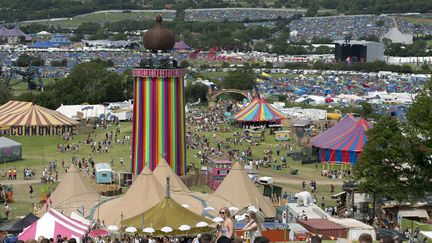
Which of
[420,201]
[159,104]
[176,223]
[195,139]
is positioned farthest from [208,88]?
[176,223]

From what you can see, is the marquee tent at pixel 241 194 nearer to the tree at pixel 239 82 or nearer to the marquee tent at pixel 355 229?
the marquee tent at pixel 355 229

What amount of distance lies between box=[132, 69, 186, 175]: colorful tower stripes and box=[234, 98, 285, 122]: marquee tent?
75.7 feet

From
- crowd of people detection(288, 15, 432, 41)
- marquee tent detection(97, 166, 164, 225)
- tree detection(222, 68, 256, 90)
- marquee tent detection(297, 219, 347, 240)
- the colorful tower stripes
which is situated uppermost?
crowd of people detection(288, 15, 432, 41)

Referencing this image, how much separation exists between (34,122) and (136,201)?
26.1 m

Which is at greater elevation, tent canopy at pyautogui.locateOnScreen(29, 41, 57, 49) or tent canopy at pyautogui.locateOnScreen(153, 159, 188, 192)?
tent canopy at pyautogui.locateOnScreen(29, 41, 57, 49)

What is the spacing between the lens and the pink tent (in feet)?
73.4

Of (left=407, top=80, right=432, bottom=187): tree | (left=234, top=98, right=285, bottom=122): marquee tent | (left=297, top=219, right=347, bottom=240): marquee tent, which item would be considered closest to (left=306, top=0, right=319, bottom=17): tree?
(left=234, top=98, right=285, bottom=122): marquee tent

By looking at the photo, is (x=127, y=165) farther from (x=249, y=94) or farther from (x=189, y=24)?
(x=189, y=24)

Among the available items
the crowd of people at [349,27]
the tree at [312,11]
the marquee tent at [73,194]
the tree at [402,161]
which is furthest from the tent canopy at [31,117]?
the tree at [312,11]

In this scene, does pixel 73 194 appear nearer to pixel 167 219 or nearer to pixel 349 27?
pixel 167 219

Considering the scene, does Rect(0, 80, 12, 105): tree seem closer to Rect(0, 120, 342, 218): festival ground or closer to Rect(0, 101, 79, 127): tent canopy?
Rect(0, 101, 79, 127): tent canopy

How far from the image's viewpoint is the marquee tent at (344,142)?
42.6 metres

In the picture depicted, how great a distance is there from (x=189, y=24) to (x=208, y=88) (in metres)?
95.8

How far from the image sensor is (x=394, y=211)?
2920 centimetres
